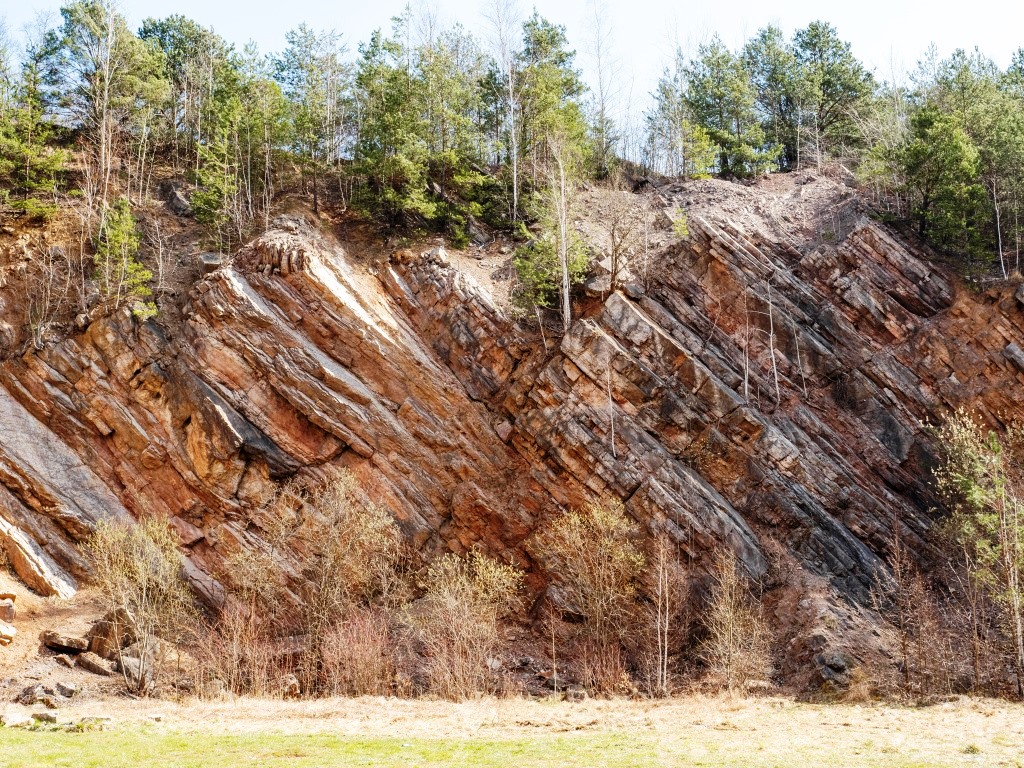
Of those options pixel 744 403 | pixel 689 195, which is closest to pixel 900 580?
pixel 744 403

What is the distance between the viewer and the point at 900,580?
28219 mm

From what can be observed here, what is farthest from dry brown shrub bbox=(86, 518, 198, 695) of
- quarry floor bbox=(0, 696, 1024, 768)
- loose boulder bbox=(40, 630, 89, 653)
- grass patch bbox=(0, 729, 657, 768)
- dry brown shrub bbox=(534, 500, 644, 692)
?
dry brown shrub bbox=(534, 500, 644, 692)

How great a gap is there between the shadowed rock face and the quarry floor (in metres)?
7.31

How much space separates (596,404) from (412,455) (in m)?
8.85

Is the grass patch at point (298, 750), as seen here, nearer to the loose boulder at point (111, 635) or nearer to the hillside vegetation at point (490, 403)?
the hillside vegetation at point (490, 403)

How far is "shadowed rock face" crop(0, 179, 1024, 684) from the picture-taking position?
31578 millimetres

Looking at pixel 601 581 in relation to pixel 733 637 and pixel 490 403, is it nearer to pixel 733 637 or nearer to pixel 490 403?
pixel 733 637

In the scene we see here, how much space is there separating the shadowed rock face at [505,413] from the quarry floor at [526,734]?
731 centimetres

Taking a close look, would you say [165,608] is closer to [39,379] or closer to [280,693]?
[280,693]

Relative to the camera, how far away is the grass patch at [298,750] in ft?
53.2

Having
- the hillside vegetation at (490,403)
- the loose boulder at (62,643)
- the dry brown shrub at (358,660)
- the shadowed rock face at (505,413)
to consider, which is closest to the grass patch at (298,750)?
the hillside vegetation at (490,403)

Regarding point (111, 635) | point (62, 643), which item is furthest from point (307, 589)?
point (62, 643)

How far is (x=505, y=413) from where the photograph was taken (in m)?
35.0

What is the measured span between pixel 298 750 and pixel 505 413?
63.7ft
